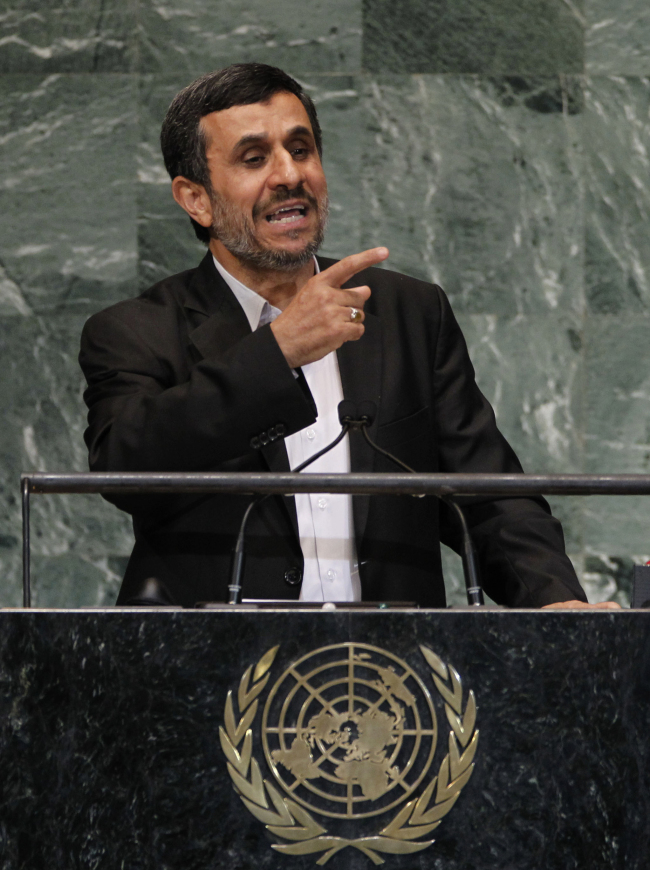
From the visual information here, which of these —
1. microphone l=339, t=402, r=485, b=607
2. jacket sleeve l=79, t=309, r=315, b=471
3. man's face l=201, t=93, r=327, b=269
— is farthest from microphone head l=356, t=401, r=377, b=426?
man's face l=201, t=93, r=327, b=269

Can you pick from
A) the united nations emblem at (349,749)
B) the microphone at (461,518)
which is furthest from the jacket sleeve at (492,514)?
the united nations emblem at (349,749)

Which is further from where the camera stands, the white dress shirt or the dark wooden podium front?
the white dress shirt

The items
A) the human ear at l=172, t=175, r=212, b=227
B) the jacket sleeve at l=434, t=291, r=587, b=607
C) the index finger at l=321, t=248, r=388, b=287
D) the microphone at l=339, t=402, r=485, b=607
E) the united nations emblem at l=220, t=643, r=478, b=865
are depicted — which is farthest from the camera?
the human ear at l=172, t=175, r=212, b=227

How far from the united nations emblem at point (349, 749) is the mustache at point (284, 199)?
3.61 ft

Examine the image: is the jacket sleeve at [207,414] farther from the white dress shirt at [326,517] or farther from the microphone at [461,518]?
the white dress shirt at [326,517]

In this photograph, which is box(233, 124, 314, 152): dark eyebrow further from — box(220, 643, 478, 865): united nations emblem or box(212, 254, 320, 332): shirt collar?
box(220, 643, 478, 865): united nations emblem

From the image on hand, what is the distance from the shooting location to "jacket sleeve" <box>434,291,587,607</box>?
1.90 m

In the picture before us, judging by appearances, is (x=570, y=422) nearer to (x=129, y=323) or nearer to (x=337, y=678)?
(x=129, y=323)

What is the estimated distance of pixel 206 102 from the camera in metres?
2.31

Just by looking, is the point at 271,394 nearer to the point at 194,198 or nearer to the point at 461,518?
the point at 461,518

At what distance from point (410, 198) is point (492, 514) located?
1611mm

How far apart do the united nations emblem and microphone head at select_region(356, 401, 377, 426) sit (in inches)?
14.5

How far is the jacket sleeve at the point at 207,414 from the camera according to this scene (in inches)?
69.9

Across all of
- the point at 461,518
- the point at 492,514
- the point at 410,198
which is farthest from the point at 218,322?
the point at 410,198
